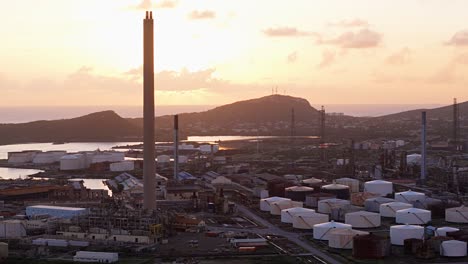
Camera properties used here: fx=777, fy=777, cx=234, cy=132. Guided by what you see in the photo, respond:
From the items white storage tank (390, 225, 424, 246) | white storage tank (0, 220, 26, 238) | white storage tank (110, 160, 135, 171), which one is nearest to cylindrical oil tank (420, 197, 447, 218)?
white storage tank (390, 225, 424, 246)

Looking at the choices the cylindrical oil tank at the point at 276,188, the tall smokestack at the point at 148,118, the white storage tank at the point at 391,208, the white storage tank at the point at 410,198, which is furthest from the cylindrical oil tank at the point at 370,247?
the cylindrical oil tank at the point at 276,188

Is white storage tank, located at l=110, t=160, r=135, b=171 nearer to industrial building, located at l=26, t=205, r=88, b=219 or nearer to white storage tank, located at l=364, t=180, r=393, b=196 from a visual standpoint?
white storage tank, located at l=364, t=180, r=393, b=196

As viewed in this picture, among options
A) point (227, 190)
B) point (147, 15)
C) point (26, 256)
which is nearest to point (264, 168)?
point (227, 190)

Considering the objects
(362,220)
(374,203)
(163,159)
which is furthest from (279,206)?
(163,159)

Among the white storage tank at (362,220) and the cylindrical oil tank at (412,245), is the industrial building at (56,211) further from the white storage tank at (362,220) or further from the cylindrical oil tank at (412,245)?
the cylindrical oil tank at (412,245)

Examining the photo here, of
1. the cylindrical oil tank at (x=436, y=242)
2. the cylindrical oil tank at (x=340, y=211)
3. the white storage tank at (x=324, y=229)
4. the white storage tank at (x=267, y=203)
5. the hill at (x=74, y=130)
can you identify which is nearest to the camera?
the cylindrical oil tank at (x=436, y=242)

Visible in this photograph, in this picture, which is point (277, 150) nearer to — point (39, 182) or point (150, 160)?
point (39, 182)

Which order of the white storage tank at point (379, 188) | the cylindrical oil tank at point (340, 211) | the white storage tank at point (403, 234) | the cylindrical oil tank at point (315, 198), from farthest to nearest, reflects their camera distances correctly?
the white storage tank at point (379, 188)
the cylindrical oil tank at point (315, 198)
the cylindrical oil tank at point (340, 211)
the white storage tank at point (403, 234)
